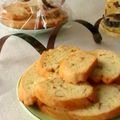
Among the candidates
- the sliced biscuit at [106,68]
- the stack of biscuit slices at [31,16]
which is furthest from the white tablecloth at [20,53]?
the sliced biscuit at [106,68]

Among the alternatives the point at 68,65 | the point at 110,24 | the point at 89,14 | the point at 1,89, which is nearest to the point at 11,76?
the point at 1,89

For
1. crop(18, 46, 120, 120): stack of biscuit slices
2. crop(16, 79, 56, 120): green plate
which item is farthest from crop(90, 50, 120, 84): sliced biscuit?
crop(16, 79, 56, 120): green plate

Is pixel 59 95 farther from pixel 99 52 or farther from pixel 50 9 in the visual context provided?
pixel 50 9

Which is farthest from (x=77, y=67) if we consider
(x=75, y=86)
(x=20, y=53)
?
(x=20, y=53)

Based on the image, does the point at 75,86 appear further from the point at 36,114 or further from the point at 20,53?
the point at 20,53

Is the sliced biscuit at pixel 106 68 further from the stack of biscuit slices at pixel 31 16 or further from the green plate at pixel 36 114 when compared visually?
the stack of biscuit slices at pixel 31 16

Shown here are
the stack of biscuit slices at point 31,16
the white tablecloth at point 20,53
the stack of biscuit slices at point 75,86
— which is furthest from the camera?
the stack of biscuit slices at point 31,16

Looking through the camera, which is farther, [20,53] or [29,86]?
[20,53]
